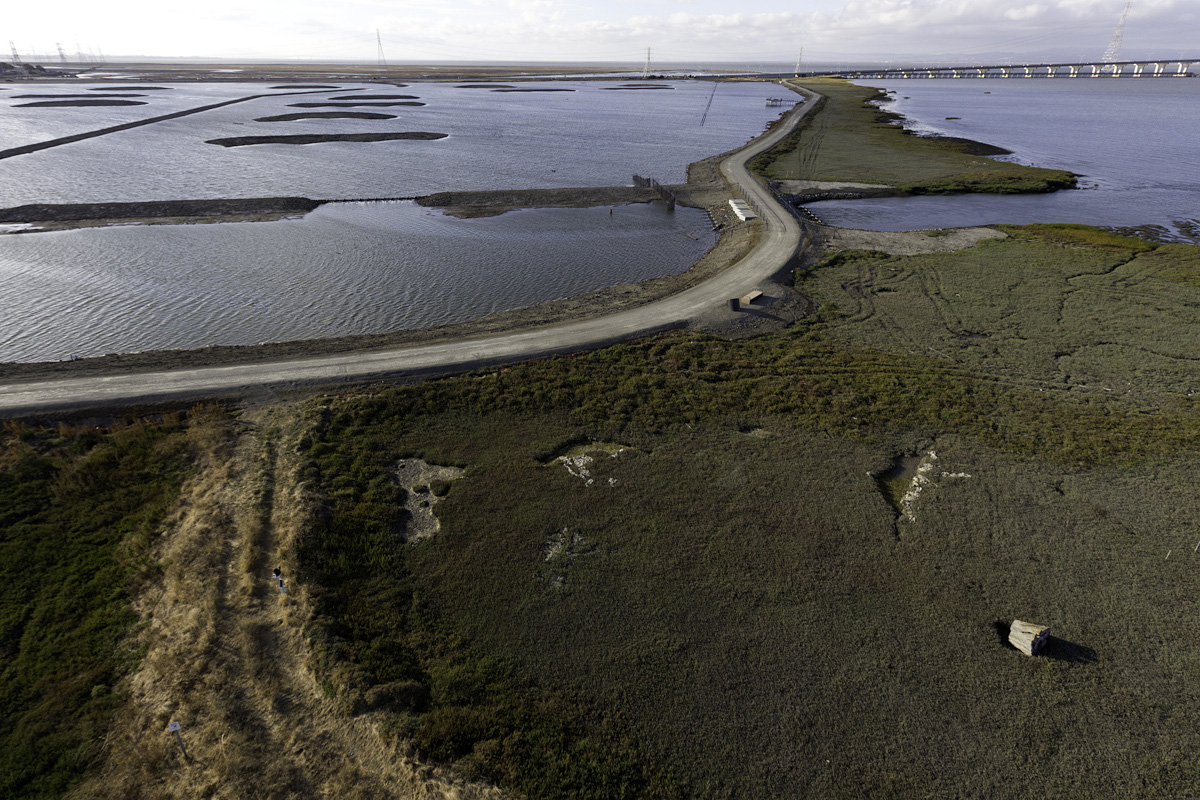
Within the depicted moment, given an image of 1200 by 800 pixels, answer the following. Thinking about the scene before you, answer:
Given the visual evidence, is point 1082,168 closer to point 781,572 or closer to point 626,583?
point 781,572

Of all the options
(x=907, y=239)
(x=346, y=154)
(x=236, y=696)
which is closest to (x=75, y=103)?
(x=346, y=154)

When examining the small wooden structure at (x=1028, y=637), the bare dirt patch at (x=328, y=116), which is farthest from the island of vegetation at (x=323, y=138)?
the small wooden structure at (x=1028, y=637)

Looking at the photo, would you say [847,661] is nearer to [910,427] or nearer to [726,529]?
[726,529]

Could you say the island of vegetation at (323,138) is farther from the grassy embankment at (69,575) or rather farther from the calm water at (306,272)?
the grassy embankment at (69,575)

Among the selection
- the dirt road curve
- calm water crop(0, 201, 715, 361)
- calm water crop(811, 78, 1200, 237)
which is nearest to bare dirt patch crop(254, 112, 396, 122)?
calm water crop(0, 201, 715, 361)

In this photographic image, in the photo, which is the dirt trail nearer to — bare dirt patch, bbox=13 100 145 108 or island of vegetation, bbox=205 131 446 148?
island of vegetation, bbox=205 131 446 148

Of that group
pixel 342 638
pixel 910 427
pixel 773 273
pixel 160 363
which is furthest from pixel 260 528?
pixel 773 273
